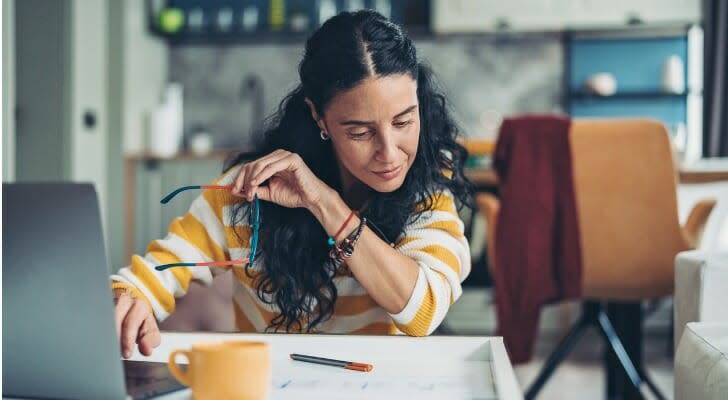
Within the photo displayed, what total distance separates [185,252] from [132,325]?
28cm

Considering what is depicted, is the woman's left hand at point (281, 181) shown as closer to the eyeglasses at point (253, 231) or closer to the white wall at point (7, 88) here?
the eyeglasses at point (253, 231)

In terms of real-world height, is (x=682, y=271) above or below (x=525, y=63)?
below

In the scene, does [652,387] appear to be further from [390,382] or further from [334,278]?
[390,382]

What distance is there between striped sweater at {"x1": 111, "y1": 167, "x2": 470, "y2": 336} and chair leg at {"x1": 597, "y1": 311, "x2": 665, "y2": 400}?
4.28 ft

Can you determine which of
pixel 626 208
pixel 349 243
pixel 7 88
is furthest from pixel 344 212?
pixel 7 88

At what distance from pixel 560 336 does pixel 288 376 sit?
3.12 metres

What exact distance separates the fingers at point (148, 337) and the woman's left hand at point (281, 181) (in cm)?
23

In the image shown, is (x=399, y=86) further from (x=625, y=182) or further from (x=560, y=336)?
(x=560, y=336)

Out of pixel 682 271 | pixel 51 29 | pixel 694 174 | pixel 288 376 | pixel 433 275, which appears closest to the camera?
pixel 288 376

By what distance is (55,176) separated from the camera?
3.64 m

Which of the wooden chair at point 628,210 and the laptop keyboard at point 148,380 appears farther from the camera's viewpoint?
the wooden chair at point 628,210

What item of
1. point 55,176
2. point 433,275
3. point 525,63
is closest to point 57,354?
point 433,275

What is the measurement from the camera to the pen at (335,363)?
866 mm

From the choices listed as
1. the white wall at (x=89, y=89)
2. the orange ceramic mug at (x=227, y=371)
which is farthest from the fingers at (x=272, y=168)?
the white wall at (x=89, y=89)
